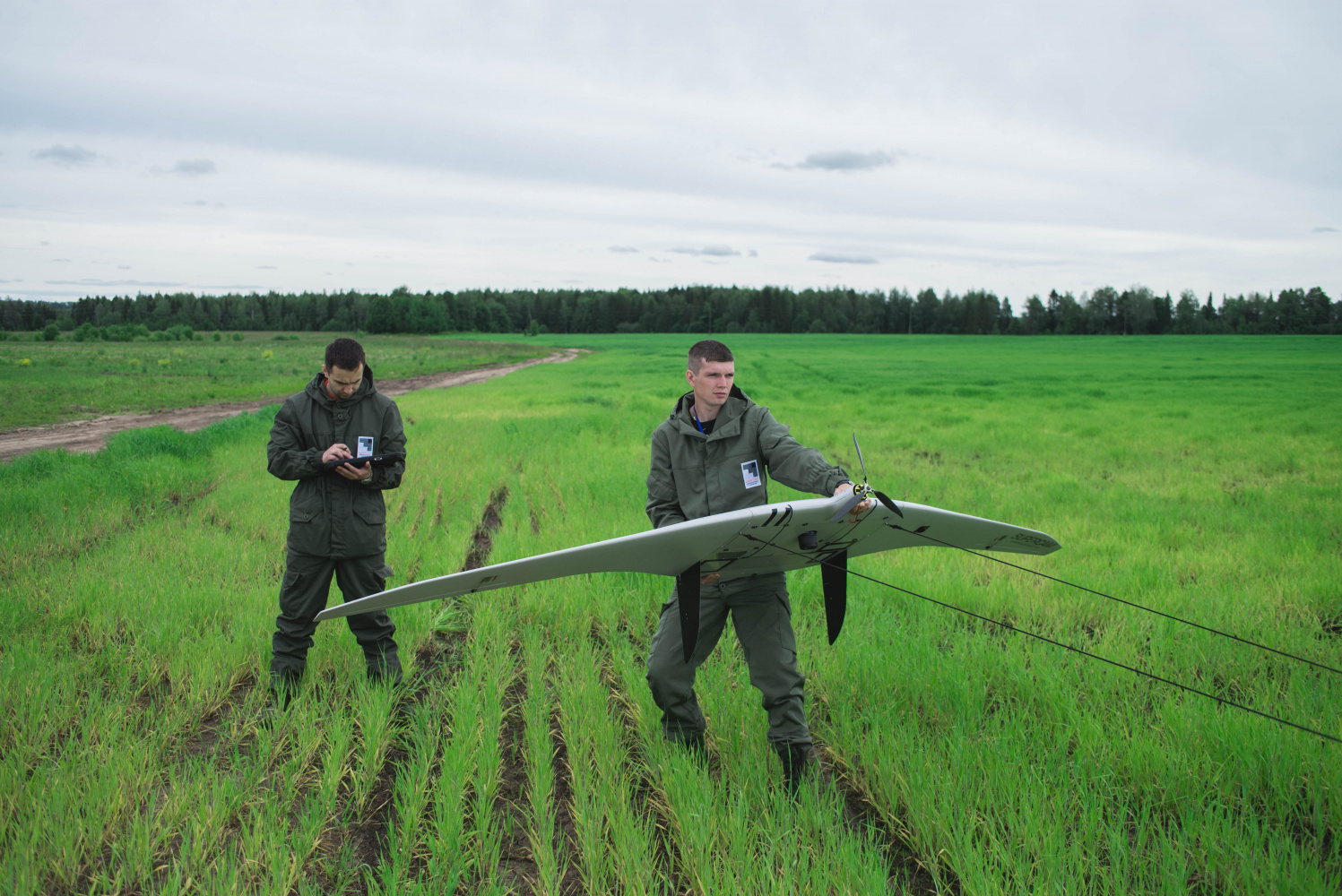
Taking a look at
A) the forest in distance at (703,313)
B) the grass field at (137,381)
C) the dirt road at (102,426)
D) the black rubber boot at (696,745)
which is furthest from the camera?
the forest in distance at (703,313)

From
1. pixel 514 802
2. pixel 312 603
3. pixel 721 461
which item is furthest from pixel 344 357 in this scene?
pixel 514 802

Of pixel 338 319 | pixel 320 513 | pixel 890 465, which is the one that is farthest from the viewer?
pixel 338 319

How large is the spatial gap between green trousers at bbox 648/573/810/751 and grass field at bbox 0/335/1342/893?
0.80ft

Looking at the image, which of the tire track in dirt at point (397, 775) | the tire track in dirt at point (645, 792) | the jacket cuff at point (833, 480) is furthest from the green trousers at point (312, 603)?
the jacket cuff at point (833, 480)

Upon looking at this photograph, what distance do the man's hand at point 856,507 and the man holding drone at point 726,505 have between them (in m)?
0.21

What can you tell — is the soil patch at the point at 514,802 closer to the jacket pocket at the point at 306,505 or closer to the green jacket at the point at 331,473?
the green jacket at the point at 331,473

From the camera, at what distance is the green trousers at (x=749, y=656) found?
3.45 m

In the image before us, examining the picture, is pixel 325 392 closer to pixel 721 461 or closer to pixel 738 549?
pixel 721 461

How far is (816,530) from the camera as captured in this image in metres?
3.25

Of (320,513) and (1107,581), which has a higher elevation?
(320,513)

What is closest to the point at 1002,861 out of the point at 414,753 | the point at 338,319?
the point at 414,753

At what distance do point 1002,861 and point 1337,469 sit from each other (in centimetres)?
1214

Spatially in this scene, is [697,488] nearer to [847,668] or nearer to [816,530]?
[816,530]

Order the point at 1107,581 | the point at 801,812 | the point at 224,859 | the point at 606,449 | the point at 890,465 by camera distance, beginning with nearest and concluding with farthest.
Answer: the point at 224,859 < the point at 801,812 < the point at 1107,581 < the point at 890,465 < the point at 606,449
